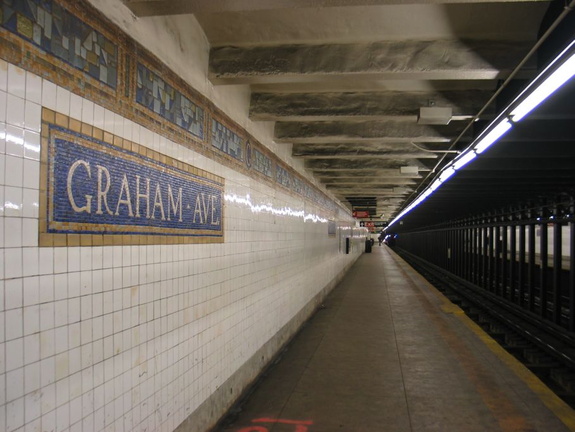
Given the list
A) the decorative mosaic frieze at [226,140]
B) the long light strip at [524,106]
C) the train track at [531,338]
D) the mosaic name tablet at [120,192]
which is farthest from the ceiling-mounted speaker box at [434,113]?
the train track at [531,338]

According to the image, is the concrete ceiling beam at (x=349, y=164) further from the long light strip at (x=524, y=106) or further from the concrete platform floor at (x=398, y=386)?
the concrete platform floor at (x=398, y=386)

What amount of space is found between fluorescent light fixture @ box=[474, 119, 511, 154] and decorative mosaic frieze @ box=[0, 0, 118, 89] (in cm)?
431

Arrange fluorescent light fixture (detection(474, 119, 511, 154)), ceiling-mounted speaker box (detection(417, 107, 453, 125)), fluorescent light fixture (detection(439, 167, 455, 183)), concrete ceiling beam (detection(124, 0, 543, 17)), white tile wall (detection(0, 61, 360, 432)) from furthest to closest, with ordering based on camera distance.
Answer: fluorescent light fixture (detection(439, 167, 455, 183))
ceiling-mounted speaker box (detection(417, 107, 453, 125))
fluorescent light fixture (detection(474, 119, 511, 154))
concrete ceiling beam (detection(124, 0, 543, 17))
white tile wall (detection(0, 61, 360, 432))

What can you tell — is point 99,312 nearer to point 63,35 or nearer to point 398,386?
point 63,35

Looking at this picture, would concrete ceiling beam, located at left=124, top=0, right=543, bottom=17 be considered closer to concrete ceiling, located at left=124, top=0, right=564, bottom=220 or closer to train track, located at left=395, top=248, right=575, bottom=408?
concrete ceiling, located at left=124, top=0, right=564, bottom=220

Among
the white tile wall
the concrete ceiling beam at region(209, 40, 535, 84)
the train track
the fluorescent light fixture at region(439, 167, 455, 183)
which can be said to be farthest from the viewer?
the fluorescent light fixture at region(439, 167, 455, 183)

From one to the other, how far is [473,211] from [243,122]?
497 inches

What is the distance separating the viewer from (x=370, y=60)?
4395 millimetres

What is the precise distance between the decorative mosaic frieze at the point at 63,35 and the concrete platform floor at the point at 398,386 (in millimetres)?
3345

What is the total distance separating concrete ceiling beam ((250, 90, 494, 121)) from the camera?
577 cm

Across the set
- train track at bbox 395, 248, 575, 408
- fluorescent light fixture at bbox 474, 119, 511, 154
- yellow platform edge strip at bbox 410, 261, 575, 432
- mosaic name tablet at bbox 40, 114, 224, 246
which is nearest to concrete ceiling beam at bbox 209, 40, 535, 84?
fluorescent light fixture at bbox 474, 119, 511, 154

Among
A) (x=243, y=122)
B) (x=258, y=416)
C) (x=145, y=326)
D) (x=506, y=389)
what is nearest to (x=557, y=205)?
(x=506, y=389)

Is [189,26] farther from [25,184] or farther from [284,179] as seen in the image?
[284,179]

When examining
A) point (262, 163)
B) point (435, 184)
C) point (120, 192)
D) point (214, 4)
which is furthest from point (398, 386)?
point (435, 184)
